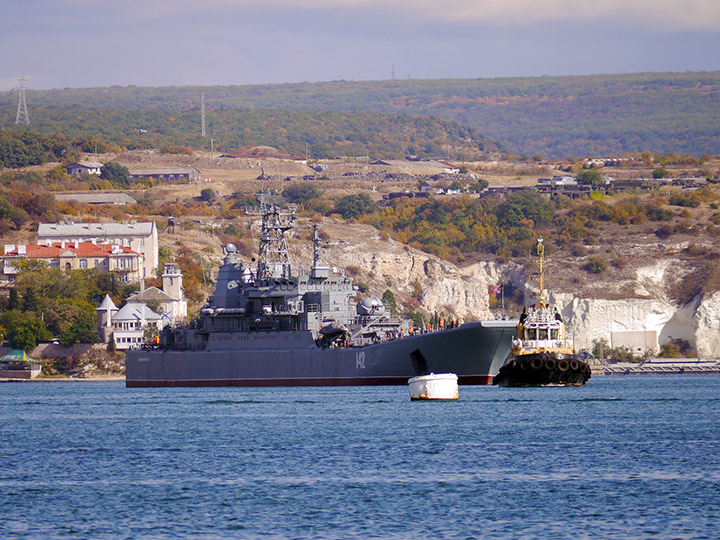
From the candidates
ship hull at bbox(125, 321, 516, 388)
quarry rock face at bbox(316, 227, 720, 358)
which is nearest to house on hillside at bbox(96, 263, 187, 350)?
ship hull at bbox(125, 321, 516, 388)

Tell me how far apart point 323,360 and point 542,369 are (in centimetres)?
1589

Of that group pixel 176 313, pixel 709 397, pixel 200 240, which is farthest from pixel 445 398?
pixel 200 240

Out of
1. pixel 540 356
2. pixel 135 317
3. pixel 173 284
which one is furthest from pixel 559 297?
pixel 540 356

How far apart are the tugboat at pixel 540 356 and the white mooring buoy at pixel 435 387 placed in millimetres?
9768

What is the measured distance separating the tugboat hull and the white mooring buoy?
9741mm

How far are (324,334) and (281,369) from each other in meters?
4.08

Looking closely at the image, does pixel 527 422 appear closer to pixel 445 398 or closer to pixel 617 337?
pixel 445 398

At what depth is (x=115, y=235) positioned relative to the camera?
148250mm

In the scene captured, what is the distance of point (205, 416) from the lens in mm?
58500

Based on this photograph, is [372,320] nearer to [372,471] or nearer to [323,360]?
[323,360]

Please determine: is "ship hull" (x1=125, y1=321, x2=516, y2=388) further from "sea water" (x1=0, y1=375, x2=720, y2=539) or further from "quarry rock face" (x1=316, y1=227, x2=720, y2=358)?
"quarry rock face" (x1=316, y1=227, x2=720, y2=358)

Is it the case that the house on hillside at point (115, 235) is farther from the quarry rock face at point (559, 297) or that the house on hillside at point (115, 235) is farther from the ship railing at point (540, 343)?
the ship railing at point (540, 343)

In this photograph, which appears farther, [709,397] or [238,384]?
[238,384]

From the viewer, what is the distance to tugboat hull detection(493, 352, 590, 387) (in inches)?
2808
